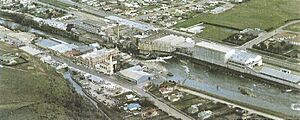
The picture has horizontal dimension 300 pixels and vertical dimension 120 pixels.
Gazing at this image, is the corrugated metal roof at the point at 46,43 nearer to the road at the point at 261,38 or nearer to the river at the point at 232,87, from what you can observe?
the river at the point at 232,87

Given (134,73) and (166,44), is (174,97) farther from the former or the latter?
(166,44)

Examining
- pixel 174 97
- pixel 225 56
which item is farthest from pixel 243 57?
pixel 174 97

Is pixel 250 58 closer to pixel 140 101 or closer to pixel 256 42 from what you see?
pixel 256 42

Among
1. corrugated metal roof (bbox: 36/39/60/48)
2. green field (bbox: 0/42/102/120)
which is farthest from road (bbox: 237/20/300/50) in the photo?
corrugated metal roof (bbox: 36/39/60/48)

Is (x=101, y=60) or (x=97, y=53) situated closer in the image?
(x=101, y=60)

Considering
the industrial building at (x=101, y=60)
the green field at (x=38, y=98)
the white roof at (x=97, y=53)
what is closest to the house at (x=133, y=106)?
the green field at (x=38, y=98)

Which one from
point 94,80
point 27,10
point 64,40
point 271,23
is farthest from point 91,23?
point 271,23

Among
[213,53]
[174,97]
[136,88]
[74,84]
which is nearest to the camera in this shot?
[174,97]
